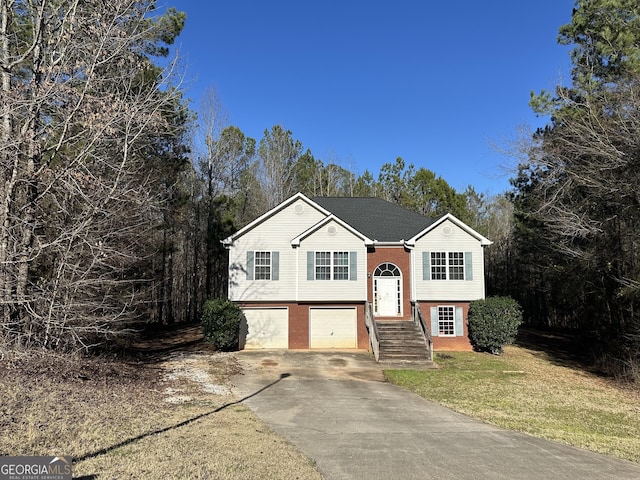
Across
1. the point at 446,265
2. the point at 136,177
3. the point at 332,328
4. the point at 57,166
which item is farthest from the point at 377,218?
the point at 57,166

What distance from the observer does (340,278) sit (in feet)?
64.4

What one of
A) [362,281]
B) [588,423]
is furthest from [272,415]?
[362,281]

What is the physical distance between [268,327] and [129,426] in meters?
12.4

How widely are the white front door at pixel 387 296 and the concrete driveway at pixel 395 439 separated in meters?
6.88

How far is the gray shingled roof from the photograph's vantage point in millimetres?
21078

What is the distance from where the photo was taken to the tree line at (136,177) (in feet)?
33.8

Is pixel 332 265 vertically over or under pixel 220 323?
over

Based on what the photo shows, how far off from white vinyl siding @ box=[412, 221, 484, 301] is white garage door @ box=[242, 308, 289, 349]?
649cm

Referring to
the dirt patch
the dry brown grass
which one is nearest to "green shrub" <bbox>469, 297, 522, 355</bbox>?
the dirt patch

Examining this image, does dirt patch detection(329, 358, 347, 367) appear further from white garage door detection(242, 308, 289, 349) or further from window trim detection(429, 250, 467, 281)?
window trim detection(429, 250, 467, 281)

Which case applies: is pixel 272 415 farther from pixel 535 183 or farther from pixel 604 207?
pixel 535 183

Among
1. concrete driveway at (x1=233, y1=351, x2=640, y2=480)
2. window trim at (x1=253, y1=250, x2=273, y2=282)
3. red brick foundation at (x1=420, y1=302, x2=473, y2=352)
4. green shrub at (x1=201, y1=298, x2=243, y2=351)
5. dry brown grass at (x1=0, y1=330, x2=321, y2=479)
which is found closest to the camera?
dry brown grass at (x1=0, y1=330, x2=321, y2=479)

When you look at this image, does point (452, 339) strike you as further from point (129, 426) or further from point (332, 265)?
point (129, 426)

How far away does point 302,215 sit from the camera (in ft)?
66.9
